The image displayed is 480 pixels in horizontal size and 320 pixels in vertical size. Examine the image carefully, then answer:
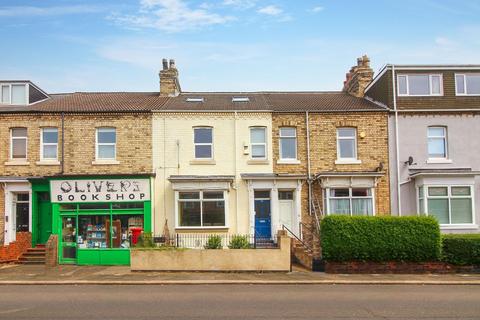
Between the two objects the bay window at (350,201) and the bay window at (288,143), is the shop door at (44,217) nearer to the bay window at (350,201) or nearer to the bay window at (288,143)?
the bay window at (288,143)

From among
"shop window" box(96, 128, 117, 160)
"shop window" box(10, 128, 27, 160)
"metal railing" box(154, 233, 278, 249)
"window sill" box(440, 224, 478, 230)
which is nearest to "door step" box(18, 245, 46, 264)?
"shop window" box(10, 128, 27, 160)

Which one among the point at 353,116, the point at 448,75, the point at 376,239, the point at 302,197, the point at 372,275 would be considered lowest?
the point at 372,275

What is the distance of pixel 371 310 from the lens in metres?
12.2

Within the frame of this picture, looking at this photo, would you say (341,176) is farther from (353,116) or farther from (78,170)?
(78,170)

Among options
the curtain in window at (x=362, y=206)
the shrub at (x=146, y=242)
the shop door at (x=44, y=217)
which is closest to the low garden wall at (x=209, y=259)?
the shrub at (x=146, y=242)

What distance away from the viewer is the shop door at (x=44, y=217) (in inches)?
981

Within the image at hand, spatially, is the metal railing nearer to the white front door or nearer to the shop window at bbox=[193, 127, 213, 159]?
the white front door

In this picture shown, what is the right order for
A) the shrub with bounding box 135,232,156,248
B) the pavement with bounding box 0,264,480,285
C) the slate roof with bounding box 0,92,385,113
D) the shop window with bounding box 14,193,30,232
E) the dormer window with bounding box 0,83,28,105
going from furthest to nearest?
1. the dormer window with bounding box 0,83,28,105
2. the slate roof with bounding box 0,92,385,113
3. the shop window with bounding box 14,193,30,232
4. the shrub with bounding box 135,232,156,248
5. the pavement with bounding box 0,264,480,285

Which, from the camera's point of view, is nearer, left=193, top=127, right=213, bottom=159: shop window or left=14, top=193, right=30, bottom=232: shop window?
left=14, top=193, right=30, bottom=232: shop window

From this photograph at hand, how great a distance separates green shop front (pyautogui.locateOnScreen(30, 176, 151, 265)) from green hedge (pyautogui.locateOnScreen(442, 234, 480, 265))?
12.2 metres

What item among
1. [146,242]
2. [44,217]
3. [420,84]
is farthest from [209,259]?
[420,84]

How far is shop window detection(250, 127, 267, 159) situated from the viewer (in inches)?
999

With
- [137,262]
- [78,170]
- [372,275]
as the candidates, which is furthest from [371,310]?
[78,170]

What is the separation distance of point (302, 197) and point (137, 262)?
28.4ft
